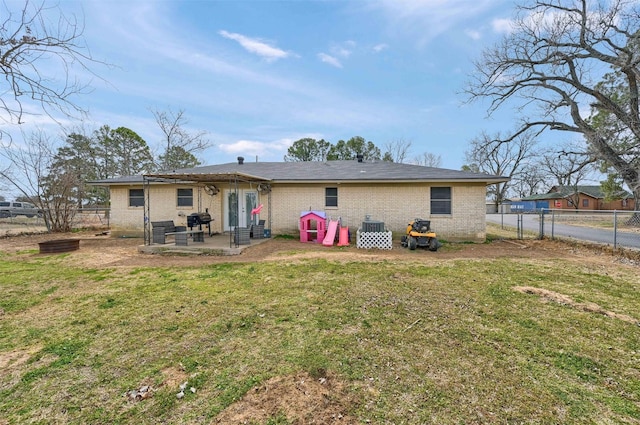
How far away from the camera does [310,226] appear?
38.4 feet

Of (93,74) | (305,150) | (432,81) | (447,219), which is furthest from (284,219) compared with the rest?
(305,150)

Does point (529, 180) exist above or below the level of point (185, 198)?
above

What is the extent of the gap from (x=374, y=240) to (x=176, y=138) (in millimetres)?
24481

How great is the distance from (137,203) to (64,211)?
5.68m

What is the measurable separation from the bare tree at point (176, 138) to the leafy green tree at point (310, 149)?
54.8 feet

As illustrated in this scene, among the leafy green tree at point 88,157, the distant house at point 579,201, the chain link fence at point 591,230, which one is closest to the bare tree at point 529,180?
the distant house at point 579,201

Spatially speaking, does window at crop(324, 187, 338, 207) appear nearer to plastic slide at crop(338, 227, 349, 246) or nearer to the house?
the house

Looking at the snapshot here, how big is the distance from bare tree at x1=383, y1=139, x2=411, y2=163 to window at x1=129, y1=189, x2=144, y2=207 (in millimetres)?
33045

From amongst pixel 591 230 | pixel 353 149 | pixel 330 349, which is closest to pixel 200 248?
pixel 330 349

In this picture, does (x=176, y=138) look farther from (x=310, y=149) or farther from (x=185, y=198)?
(x=310, y=149)

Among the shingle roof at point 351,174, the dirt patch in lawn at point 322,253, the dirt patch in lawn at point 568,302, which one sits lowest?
the dirt patch in lawn at point 568,302

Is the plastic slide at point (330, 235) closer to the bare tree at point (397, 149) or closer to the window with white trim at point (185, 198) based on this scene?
the window with white trim at point (185, 198)

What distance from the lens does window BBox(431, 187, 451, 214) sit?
38.2 ft

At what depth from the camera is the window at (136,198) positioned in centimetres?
1345
